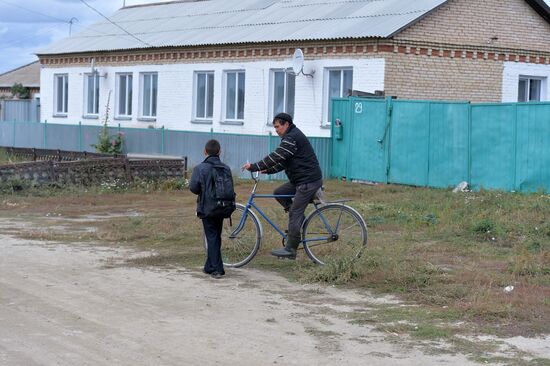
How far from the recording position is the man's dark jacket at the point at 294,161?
10516mm

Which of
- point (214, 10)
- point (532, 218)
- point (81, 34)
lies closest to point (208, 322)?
point (532, 218)

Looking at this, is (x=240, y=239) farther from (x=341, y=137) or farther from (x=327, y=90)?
(x=327, y=90)

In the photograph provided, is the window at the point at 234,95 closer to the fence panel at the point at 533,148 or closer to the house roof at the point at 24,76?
the fence panel at the point at 533,148

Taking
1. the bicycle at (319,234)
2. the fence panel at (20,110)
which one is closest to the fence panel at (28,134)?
the fence panel at (20,110)

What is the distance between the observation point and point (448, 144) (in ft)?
66.1

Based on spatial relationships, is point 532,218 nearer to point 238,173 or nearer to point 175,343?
point 175,343

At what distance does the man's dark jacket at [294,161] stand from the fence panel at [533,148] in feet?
28.8

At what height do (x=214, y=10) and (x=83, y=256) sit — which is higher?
(x=214, y=10)

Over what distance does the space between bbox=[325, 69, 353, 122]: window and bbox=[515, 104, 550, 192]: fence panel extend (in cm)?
659

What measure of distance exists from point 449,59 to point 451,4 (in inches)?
57.2

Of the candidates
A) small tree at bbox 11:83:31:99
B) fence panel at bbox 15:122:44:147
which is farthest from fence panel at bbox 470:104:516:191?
small tree at bbox 11:83:31:99

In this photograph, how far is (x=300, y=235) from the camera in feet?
34.9

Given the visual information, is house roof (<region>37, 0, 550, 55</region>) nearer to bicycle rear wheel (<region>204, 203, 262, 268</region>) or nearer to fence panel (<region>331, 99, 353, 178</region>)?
fence panel (<region>331, 99, 353, 178</region>)

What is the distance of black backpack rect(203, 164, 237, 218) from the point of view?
1022 centimetres
